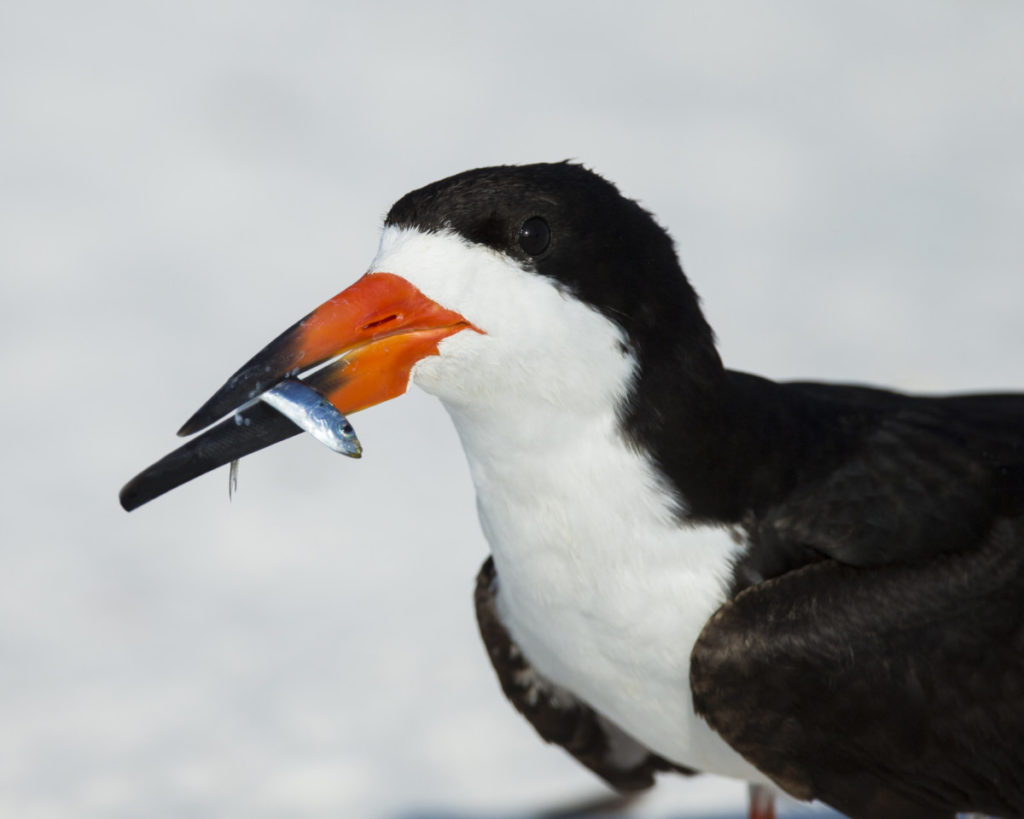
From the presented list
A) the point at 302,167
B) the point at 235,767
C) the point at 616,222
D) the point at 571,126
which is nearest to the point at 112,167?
the point at 302,167

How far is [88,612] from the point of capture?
4938 mm

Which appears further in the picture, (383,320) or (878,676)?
(878,676)

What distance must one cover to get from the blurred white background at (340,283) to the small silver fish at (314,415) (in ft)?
6.53

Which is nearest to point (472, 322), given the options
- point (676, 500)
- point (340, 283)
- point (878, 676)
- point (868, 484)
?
point (676, 500)

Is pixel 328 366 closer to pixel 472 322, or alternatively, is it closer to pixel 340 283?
pixel 472 322

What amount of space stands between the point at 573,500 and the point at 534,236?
55 cm

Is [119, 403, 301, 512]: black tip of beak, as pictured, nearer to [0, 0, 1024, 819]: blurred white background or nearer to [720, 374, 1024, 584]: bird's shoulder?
[720, 374, 1024, 584]: bird's shoulder

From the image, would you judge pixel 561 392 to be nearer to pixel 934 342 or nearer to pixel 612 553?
pixel 612 553

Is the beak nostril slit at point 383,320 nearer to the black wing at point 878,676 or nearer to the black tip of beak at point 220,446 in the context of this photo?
the black tip of beak at point 220,446

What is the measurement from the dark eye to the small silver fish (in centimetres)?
47

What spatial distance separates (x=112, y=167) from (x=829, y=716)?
5388 millimetres

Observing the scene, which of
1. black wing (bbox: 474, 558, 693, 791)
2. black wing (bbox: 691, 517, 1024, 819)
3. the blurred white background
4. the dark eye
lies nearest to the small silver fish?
the dark eye

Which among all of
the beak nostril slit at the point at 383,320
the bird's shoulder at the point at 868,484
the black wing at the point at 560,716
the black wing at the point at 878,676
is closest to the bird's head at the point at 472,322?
the beak nostril slit at the point at 383,320

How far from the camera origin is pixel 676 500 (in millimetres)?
2918
